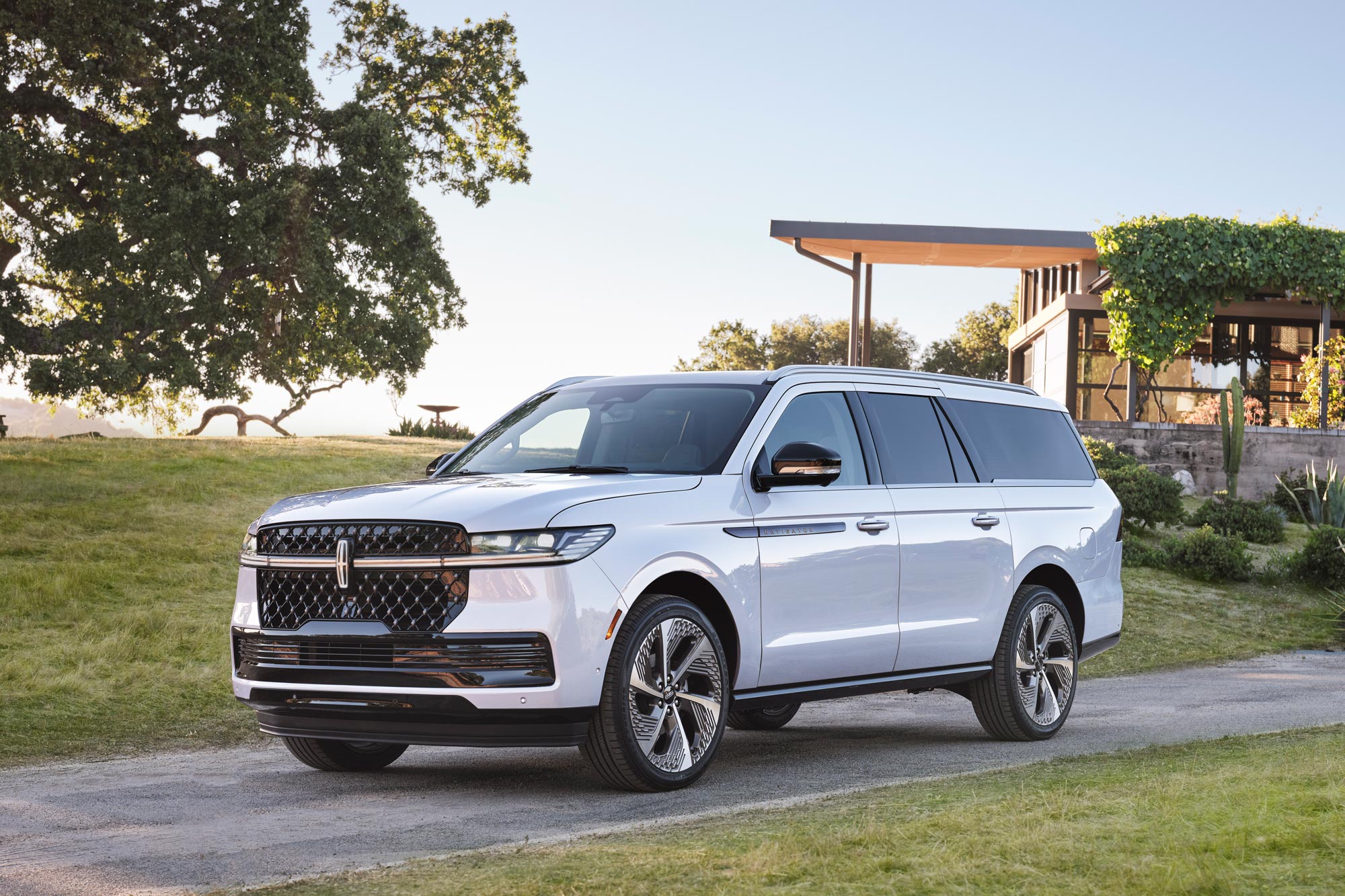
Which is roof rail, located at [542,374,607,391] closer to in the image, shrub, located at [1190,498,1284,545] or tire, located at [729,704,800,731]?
tire, located at [729,704,800,731]

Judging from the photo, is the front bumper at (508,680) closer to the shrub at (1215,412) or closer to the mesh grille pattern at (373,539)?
the mesh grille pattern at (373,539)

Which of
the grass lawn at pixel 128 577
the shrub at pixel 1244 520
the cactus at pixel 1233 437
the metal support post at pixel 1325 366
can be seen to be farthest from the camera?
the metal support post at pixel 1325 366

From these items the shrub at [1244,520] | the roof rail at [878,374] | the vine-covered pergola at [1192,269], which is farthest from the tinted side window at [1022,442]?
the vine-covered pergola at [1192,269]

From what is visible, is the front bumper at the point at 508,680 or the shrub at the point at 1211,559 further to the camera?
the shrub at the point at 1211,559

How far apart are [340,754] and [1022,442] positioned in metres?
4.67

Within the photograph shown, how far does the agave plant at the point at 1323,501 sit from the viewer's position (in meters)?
23.1

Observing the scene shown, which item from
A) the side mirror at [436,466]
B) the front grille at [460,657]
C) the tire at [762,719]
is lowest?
the tire at [762,719]

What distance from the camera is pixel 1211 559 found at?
1916 cm

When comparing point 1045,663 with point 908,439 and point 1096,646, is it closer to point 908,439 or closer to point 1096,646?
point 1096,646

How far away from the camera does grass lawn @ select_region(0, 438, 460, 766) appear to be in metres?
10.0

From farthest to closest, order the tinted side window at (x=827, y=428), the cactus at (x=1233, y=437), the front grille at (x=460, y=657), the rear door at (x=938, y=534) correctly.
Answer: the cactus at (x=1233, y=437) < the rear door at (x=938, y=534) < the tinted side window at (x=827, y=428) < the front grille at (x=460, y=657)

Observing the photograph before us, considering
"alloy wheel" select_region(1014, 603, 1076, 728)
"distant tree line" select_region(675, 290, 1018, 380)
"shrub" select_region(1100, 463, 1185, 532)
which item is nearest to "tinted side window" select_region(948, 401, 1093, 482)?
"alloy wheel" select_region(1014, 603, 1076, 728)

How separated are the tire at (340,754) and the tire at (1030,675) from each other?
11.6 ft

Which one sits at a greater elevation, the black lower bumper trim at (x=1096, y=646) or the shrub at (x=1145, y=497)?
the shrub at (x=1145, y=497)
